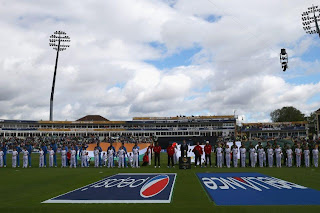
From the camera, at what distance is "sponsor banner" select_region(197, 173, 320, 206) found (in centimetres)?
837

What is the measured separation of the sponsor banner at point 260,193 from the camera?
8.37m

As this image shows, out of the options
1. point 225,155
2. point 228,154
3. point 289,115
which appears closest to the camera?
point 228,154

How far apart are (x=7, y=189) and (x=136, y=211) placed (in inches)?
267

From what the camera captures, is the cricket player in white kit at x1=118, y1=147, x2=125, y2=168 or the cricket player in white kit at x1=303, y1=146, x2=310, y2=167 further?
the cricket player in white kit at x1=118, y1=147, x2=125, y2=168

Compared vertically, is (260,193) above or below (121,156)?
below

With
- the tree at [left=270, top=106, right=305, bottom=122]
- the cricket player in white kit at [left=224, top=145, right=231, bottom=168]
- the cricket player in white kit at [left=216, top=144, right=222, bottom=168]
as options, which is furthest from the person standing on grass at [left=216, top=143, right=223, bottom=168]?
the tree at [left=270, top=106, right=305, bottom=122]

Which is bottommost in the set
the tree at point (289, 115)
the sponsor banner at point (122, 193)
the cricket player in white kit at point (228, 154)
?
the sponsor banner at point (122, 193)

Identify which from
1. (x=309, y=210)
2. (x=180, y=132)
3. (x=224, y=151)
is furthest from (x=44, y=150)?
(x=180, y=132)

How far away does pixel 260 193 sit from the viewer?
31.7 ft

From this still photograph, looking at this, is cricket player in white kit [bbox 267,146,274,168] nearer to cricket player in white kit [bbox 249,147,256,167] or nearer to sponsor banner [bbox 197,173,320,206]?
cricket player in white kit [bbox 249,147,256,167]

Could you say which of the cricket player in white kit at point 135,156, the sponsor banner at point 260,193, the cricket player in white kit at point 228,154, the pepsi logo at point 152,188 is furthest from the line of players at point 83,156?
the sponsor banner at point 260,193

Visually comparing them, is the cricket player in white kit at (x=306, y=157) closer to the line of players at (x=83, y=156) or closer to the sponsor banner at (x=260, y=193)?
the sponsor banner at (x=260, y=193)

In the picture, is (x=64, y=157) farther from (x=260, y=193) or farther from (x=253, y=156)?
(x=260, y=193)

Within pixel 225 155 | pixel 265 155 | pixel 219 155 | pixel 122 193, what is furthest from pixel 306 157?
pixel 122 193
